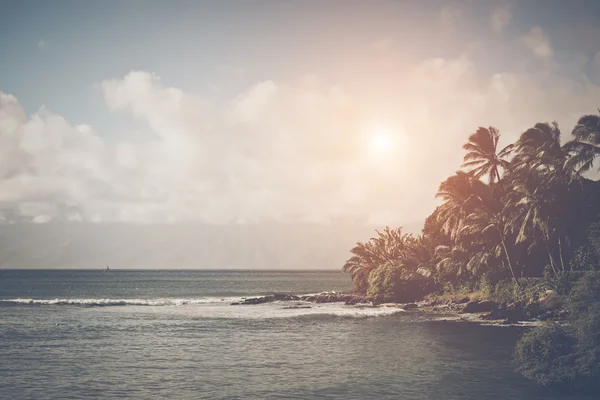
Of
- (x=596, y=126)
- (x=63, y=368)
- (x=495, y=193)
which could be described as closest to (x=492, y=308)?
(x=495, y=193)

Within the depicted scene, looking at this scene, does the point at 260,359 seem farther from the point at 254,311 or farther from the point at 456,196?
the point at 456,196

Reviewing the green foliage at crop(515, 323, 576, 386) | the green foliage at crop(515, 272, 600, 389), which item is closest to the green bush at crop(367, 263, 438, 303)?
the green foliage at crop(515, 272, 600, 389)

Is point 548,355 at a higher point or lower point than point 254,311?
higher

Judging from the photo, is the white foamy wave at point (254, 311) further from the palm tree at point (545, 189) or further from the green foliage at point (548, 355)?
the green foliage at point (548, 355)

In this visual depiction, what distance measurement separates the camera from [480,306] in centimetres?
5844

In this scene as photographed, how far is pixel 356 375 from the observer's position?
29.4 m

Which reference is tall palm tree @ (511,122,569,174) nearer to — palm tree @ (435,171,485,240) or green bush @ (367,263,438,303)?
palm tree @ (435,171,485,240)

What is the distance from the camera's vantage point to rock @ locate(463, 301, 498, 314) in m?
57.4

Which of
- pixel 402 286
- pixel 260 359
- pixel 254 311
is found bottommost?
pixel 254 311

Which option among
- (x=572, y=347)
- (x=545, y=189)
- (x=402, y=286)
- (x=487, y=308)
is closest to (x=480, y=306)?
(x=487, y=308)

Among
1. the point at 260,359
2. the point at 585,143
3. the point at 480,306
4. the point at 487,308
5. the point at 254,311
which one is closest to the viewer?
the point at 260,359

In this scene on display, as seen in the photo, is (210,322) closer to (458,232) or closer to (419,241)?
(458,232)

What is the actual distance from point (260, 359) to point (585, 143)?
1394 inches

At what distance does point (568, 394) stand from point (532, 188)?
32.9 meters
